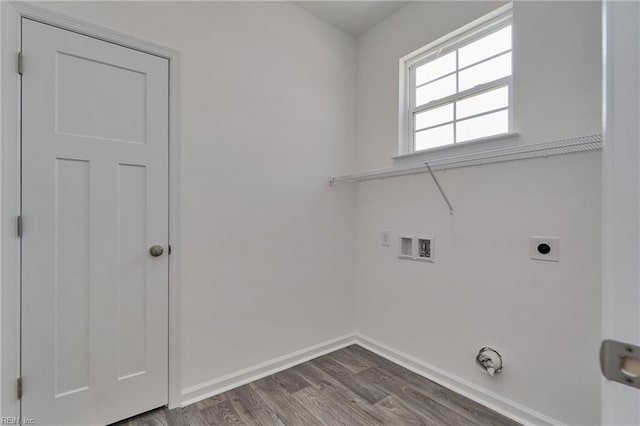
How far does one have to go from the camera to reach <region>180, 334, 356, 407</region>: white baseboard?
1878mm

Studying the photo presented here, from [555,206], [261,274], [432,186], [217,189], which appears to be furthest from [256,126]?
[555,206]

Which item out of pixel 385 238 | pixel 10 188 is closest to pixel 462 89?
pixel 385 238

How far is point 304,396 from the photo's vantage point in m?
1.91

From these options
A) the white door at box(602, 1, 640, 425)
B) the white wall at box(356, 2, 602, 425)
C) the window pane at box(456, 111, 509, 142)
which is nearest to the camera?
the white door at box(602, 1, 640, 425)

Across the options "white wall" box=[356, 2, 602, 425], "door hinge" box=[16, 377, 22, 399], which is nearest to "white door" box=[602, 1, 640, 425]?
"white wall" box=[356, 2, 602, 425]

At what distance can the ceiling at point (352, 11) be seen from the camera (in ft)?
7.76

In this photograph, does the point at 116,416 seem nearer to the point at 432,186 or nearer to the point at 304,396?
the point at 304,396

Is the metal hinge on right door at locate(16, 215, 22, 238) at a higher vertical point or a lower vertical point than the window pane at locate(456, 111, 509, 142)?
lower

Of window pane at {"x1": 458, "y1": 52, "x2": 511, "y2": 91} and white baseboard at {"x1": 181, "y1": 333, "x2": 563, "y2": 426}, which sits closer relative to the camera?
white baseboard at {"x1": 181, "y1": 333, "x2": 563, "y2": 426}

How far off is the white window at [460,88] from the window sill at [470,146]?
68 millimetres

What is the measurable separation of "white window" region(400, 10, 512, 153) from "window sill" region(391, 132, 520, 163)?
0.07m

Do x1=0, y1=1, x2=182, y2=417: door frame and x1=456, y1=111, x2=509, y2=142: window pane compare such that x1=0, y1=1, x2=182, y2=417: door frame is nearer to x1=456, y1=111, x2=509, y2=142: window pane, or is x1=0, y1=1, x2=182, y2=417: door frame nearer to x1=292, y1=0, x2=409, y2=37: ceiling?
x1=292, y1=0, x2=409, y2=37: ceiling

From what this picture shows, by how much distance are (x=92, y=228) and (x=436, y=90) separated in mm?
2457

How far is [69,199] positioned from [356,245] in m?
2.08
